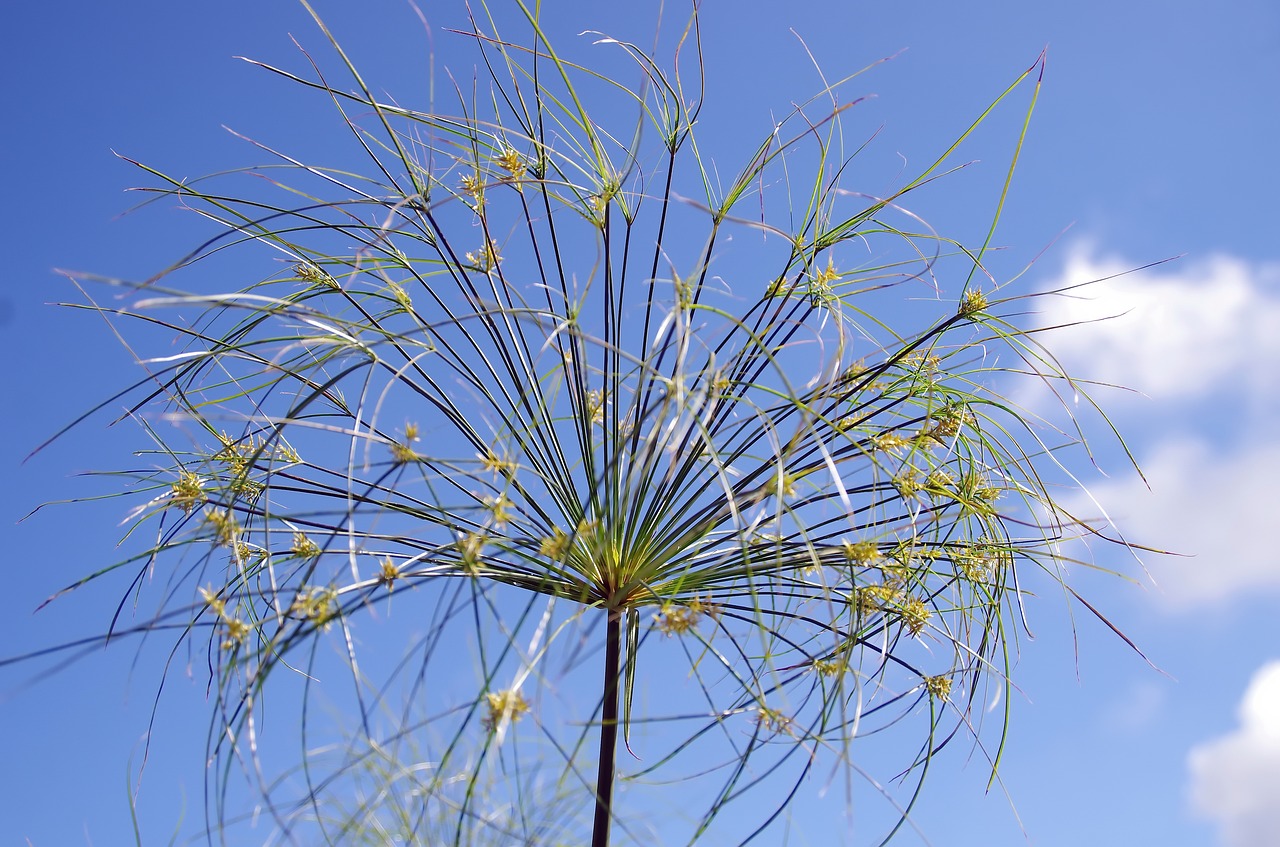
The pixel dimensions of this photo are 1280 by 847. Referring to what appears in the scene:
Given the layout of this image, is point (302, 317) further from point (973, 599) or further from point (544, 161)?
point (973, 599)

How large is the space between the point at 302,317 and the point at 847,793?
4.90ft

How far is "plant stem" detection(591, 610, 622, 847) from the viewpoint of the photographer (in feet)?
7.55

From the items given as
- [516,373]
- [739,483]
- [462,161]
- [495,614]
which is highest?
[462,161]

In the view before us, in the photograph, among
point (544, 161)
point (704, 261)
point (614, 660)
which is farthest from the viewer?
point (544, 161)

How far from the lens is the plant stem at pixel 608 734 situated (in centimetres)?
230

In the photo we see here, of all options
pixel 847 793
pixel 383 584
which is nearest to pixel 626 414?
pixel 383 584

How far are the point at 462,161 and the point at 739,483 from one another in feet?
3.78

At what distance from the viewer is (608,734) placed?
2.35 meters

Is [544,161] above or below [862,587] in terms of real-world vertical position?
above

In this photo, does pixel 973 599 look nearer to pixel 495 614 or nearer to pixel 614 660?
pixel 614 660

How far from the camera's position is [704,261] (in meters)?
2.54

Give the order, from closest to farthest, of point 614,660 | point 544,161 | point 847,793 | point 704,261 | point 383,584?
point 847,793, point 383,584, point 614,660, point 704,261, point 544,161

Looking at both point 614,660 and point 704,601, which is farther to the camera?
point 614,660

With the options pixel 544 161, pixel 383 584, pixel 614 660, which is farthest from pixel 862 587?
pixel 544 161
